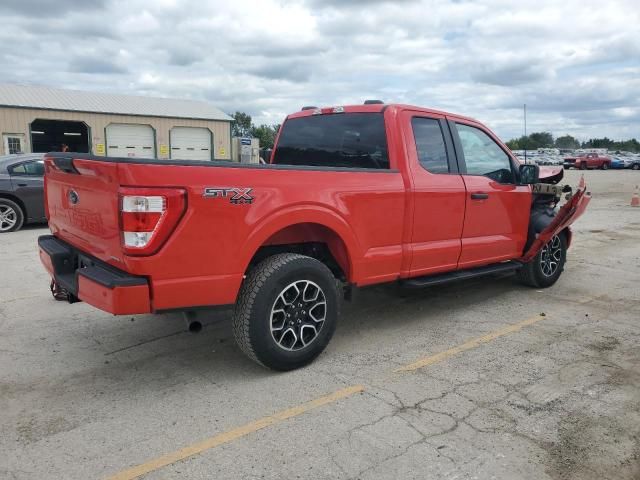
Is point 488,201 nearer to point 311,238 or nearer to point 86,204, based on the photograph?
point 311,238

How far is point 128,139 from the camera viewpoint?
1237 inches

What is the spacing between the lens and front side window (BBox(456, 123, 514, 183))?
535cm

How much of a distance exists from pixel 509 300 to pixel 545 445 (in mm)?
3121

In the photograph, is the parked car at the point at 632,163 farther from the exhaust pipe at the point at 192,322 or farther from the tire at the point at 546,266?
the exhaust pipe at the point at 192,322

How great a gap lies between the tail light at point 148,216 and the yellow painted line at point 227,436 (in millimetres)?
1140

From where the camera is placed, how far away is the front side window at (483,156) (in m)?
5.35

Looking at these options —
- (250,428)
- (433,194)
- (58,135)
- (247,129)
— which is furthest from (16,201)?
(247,129)

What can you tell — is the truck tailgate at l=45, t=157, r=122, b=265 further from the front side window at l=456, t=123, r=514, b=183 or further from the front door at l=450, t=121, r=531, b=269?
the front side window at l=456, t=123, r=514, b=183

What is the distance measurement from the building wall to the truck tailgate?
27485 millimetres

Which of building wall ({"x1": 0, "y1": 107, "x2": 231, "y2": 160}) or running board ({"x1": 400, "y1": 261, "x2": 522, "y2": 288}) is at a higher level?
building wall ({"x1": 0, "y1": 107, "x2": 231, "y2": 160})

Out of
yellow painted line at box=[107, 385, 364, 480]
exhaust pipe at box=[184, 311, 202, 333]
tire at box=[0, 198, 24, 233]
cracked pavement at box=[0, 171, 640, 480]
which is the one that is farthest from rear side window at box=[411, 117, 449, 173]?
tire at box=[0, 198, 24, 233]

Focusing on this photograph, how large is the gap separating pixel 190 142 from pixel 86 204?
3100 centimetres

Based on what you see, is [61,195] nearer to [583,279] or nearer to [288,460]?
[288,460]

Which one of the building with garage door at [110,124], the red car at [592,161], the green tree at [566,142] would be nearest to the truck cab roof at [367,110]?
the building with garage door at [110,124]
